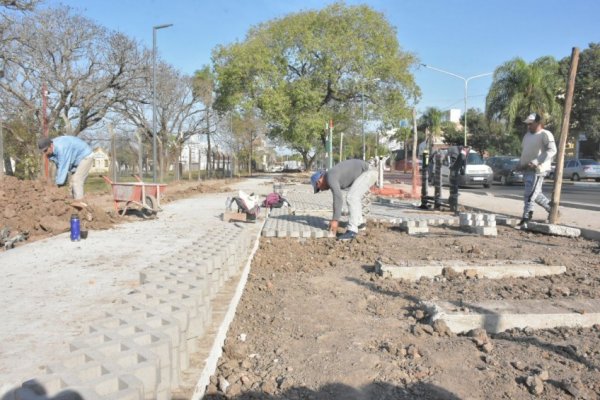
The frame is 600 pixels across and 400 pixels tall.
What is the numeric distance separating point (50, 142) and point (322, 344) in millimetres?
6776

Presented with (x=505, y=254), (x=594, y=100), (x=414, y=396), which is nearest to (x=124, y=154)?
(x=505, y=254)

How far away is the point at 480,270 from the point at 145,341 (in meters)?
3.66

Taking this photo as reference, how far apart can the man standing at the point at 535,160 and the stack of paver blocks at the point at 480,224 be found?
72 cm

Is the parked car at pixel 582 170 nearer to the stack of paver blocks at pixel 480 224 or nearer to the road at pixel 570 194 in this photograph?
the road at pixel 570 194

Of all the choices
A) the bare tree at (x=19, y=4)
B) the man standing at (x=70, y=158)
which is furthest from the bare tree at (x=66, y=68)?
the man standing at (x=70, y=158)

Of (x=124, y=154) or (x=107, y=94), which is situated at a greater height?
(x=107, y=94)

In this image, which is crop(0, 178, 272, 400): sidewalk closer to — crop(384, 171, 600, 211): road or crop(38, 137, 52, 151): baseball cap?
crop(38, 137, 52, 151): baseball cap

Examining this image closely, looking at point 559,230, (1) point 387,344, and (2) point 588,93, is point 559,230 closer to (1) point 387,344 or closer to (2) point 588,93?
(1) point 387,344

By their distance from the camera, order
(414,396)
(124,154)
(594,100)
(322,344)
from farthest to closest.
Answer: (594,100)
(124,154)
(322,344)
(414,396)

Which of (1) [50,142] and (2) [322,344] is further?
(1) [50,142]

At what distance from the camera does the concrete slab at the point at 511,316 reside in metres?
3.53

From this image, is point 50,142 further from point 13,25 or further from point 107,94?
point 107,94

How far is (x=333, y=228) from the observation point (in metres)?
7.46

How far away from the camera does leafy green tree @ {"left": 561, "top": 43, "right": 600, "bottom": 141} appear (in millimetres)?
42031
